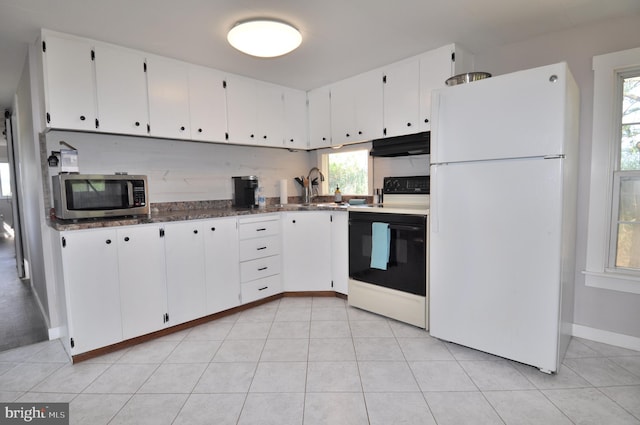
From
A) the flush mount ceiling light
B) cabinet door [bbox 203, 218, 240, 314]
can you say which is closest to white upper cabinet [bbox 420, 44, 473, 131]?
the flush mount ceiling light

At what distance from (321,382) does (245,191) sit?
2087 mm

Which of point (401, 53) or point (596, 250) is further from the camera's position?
point (401, 53)

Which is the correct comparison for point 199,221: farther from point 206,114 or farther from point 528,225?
point 528,225

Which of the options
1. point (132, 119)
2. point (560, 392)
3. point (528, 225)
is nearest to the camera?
point (560, 392)

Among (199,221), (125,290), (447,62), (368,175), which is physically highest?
(447,62)

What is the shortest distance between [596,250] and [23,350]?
4254 mm

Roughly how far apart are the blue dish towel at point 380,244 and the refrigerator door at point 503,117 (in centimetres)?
72

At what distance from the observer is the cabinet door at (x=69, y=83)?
224 cm

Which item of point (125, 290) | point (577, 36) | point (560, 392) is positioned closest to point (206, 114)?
point (125, 290)

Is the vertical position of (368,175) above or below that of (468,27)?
below

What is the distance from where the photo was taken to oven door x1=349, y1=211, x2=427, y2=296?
253cm

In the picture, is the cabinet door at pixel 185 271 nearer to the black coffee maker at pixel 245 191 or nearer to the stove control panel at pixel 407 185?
the black coffee maker at pixel 245 191

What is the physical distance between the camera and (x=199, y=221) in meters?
2.69

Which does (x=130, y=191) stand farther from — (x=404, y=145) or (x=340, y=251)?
(x=404, y=145)
